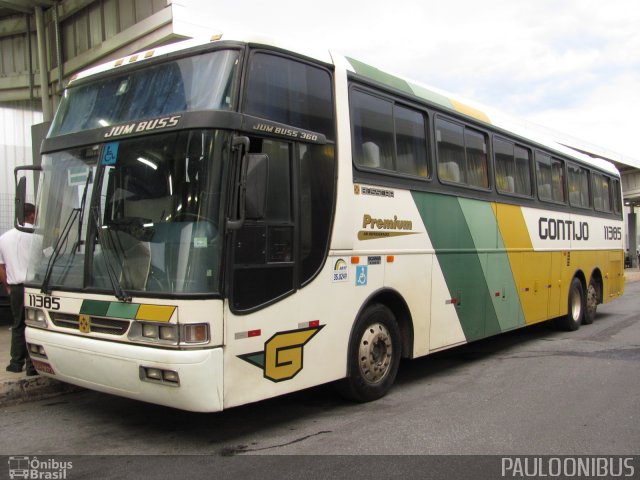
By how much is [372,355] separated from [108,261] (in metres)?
2.71

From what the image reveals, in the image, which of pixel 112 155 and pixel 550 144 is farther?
pixel 550 144

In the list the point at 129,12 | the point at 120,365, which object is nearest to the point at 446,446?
the point at 120,365

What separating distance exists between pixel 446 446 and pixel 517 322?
445 centimetres

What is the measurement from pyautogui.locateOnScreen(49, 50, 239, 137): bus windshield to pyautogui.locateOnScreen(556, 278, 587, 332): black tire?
336 inches

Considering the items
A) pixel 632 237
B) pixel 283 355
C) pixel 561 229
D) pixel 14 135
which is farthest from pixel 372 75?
pixel 632 237

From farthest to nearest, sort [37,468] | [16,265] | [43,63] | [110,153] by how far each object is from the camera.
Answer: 1. [43,63]
2. [16,265]
3. [110,153]
4. [37,468]

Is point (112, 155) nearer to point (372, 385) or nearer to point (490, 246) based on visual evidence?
point (372, 385)

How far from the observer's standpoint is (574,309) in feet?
35.9

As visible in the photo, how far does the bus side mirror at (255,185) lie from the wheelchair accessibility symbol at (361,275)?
150 centimetres

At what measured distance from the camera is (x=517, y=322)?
338 inches

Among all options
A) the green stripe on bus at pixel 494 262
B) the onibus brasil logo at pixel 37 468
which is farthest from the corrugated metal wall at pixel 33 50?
the onibus brasil logo at pixel 37 468

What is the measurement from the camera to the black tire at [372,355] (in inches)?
217

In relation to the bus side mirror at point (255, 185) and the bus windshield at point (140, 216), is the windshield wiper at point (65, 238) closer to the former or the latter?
the bus windshield at point (140, 216)

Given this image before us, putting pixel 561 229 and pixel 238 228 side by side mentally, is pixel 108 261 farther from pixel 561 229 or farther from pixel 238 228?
pixel 561 229
